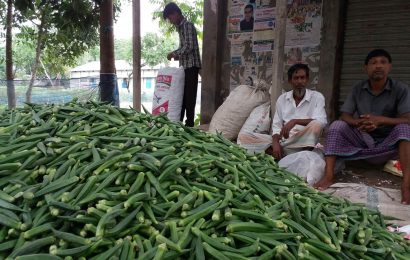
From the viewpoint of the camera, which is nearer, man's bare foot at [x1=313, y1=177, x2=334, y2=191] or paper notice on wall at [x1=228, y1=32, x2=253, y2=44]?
man's bare foot at [x1=313, y1=177, x2=334, y2=191]

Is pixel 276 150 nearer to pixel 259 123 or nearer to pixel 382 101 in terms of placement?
pixel 259 123

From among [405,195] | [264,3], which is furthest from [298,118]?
[264,3]

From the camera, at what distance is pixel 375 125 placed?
11.3 ft

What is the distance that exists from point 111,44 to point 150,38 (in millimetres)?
30539

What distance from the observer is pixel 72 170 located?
68.1 inches

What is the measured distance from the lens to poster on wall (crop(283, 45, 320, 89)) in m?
5.26

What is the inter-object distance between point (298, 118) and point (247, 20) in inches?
97.0

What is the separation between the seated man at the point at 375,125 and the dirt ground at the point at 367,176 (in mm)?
164

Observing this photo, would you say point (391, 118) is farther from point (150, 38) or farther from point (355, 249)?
point (150, 38)

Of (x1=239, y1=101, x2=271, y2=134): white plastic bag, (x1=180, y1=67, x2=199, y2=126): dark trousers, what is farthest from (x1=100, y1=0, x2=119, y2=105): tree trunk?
(x1=239, y1=101, x2=271, y2=134): white plastic bag

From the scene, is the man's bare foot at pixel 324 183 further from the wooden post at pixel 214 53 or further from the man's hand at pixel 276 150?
the wooden post at pixel 214 53

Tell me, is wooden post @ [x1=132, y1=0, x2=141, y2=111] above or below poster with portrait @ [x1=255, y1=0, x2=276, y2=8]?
below

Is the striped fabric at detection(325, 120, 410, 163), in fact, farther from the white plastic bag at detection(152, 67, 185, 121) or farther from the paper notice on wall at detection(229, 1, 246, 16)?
the paper notice on wall at detection(229, 1, 246, 16)

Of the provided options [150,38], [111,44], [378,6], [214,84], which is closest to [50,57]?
[111,44]
